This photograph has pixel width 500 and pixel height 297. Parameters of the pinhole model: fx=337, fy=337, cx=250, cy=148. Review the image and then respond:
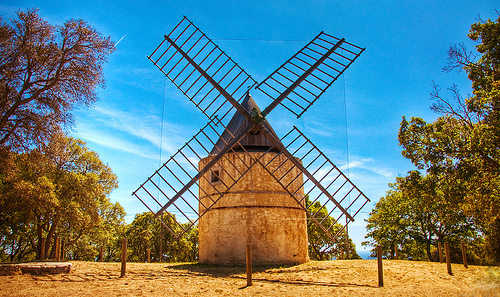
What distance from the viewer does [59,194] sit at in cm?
2175

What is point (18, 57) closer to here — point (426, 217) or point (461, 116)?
point (461, 116)

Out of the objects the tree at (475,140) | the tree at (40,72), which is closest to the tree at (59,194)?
the tree at (40,72)

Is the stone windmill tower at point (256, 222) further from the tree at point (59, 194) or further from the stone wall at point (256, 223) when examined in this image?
the tree at point (59, 194)

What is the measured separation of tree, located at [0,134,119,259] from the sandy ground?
760cm

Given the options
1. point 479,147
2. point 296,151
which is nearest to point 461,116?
point 479,147

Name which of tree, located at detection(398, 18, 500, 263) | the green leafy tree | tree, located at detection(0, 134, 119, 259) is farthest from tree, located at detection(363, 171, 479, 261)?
tree, located at detection(0, 134, 119, 259)

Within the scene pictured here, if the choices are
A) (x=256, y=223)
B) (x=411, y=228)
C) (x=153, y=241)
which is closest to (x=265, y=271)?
(x=256, y=223)

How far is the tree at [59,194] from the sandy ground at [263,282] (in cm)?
760

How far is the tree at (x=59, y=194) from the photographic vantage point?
18219 mm

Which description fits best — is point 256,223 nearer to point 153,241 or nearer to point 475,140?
point 475,140

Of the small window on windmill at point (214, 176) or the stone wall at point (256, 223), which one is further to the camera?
the small window on windmill at point (214, 176)

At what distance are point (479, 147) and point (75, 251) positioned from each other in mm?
31281

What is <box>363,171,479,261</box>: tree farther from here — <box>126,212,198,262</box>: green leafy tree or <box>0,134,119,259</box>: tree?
<box>0,134,119,259</box>: tree

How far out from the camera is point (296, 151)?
14.7m
